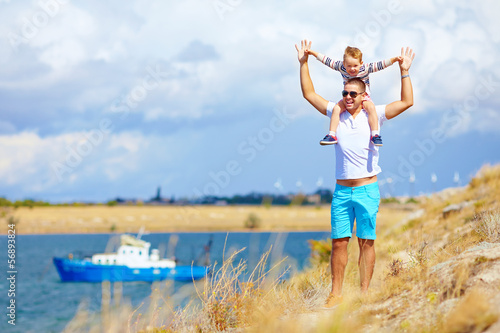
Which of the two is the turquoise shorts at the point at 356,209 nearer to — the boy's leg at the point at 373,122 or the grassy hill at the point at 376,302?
the boy's leg at the point at 373,122

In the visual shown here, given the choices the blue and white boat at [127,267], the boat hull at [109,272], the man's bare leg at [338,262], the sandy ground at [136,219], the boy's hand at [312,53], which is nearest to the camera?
the man's bare leg at [338,262]

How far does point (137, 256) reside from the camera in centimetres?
4231

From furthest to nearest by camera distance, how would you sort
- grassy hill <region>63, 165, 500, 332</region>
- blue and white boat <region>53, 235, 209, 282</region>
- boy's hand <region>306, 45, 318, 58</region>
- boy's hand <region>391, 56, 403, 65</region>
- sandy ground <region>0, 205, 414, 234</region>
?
sandy ground <region>0, 205, 414, 234</region>
blue and white boat <region>53, 235, 209, 282</region>
boy's hand <region>306, 45, 318, 58</region>
boy's hand <region>391, 56, 403, 65</region>
grassy hill <region>63, 165, 500, 332</region>

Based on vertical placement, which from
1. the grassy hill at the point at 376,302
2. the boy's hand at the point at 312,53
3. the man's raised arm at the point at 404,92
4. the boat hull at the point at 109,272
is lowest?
the boat hull at the point at 109,272

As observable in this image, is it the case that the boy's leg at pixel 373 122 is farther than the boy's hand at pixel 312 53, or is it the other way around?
the boy's hand at pixel 312 53

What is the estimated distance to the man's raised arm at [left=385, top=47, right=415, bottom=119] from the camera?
5363 millimetres

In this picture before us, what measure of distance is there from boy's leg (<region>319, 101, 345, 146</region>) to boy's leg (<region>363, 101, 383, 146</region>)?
27cm

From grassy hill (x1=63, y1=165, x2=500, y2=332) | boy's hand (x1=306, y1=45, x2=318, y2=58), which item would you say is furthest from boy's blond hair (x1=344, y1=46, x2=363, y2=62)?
grassy hill (x1=63, y1=165, x2=500, y2=332)

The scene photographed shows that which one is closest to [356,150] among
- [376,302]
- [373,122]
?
[373,122]

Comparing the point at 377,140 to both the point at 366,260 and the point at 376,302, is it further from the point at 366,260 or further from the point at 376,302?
the point at 376,302

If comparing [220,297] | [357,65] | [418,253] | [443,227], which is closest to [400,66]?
[357,65]

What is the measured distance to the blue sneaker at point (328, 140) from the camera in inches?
206

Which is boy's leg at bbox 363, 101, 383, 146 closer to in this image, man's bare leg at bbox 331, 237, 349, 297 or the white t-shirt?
the white t-shirt

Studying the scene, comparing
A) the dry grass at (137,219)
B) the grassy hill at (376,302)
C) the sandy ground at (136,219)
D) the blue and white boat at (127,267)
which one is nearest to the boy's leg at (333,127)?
the grassy hill at (376,302)
